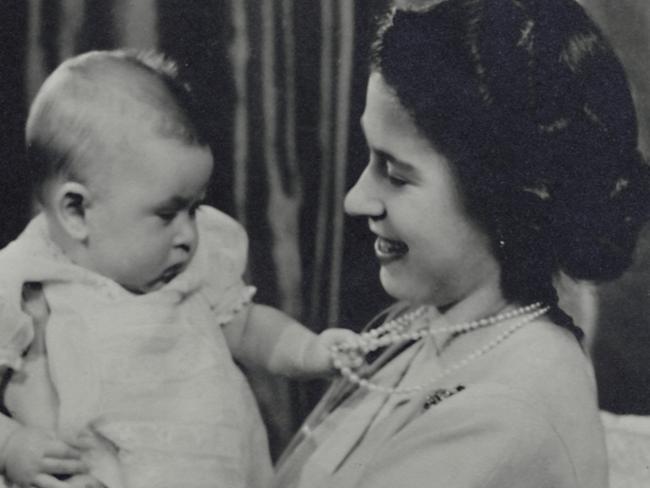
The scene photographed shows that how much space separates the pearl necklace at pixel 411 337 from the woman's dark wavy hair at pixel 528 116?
49 millimetres

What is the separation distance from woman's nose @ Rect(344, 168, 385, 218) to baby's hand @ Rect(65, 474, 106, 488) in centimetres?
33

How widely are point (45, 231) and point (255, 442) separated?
287 mm

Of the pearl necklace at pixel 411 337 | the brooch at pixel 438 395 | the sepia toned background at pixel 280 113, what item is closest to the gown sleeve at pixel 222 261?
the sepia toned background at pixel 280 113

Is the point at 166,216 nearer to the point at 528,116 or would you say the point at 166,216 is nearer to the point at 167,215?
the point at 167,215

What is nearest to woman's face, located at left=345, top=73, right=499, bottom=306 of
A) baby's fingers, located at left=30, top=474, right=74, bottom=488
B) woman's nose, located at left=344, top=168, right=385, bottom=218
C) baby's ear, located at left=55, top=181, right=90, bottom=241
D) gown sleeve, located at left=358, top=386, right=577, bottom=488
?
woman's nose, located at left=344, top=168, right=385, bottom=218

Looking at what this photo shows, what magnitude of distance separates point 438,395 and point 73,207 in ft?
1.19

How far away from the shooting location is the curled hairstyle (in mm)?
692

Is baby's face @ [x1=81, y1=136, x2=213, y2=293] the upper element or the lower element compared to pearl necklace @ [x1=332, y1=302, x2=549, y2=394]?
upper

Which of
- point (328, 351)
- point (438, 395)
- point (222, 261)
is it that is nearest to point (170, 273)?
point (222, 261)

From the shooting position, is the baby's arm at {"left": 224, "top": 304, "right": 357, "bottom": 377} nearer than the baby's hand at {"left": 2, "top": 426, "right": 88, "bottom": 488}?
No

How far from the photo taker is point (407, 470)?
68 centimetres

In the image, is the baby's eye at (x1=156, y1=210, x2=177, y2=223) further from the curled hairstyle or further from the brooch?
the brooch

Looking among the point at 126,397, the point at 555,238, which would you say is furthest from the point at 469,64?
the point at 126,397

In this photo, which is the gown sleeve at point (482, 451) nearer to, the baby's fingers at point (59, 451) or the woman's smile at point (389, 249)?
the woman's smile at point (389, 249)
